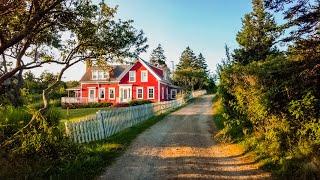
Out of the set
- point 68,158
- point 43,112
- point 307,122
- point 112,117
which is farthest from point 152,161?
point 112,117

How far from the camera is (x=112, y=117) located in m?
18.8

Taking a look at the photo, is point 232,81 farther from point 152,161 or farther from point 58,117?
point 58,117

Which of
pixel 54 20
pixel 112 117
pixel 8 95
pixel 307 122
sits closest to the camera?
pixel 54 20

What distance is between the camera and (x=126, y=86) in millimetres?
58188

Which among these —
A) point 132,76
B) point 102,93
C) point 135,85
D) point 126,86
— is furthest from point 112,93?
point 132,76

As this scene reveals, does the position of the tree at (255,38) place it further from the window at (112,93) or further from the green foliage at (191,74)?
the green foliage at (191,74)

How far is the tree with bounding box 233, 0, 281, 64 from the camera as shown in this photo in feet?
124

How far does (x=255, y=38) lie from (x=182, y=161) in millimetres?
32154

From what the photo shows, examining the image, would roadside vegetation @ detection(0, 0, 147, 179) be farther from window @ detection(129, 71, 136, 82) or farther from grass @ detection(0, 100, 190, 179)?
window @ detection(129, 71, 136, 82)

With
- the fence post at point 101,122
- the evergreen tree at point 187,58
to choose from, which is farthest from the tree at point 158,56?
the fence post at point 101,122

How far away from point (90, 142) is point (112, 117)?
Answer: 11.9 feet

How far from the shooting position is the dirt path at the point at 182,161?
10023 mm

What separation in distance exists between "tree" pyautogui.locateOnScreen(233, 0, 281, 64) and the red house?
17171mm

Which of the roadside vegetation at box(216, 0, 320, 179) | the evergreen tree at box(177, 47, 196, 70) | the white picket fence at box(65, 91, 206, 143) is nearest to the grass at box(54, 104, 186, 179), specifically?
the white picket fence at box(65, 91, 206, 143)
